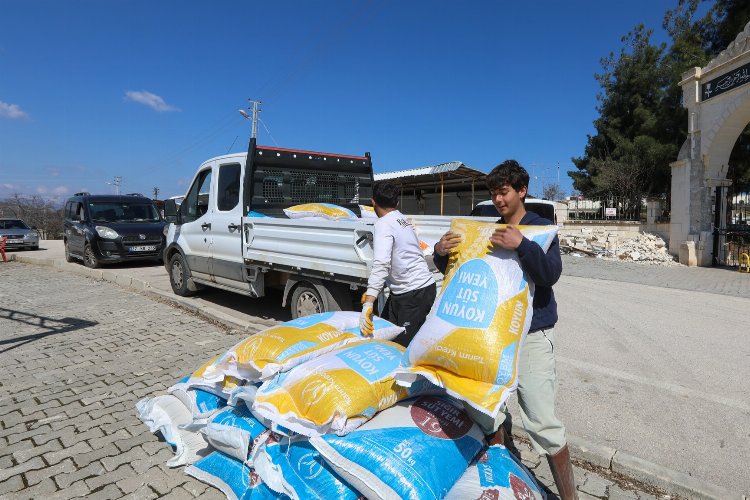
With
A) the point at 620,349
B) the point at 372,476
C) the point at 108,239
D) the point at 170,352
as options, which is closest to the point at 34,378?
the point at 170,352

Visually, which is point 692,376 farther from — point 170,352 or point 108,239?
point 108,239

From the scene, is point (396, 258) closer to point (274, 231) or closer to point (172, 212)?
point (274, 231)

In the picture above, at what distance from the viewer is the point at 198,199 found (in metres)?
7.14

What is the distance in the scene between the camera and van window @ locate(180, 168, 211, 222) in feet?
22.7

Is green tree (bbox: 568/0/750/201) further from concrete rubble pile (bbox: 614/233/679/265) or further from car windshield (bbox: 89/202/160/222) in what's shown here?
car windshield (bbox: 89/202/160/222)

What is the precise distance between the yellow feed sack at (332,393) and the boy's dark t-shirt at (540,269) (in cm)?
71

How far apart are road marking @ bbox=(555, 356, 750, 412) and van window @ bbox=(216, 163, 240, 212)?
458 cm

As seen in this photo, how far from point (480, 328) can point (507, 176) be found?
793 millimetres

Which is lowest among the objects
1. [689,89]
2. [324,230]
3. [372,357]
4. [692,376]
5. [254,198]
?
[692,376]

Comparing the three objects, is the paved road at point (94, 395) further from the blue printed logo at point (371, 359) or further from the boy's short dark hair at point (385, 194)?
the boy's short dark hair at point (385, 194)

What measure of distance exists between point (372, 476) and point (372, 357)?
70cm

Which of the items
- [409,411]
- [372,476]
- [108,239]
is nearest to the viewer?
[372,476]

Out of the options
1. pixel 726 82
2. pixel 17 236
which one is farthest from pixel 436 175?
pixel 17 236

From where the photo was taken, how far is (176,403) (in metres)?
3.30
